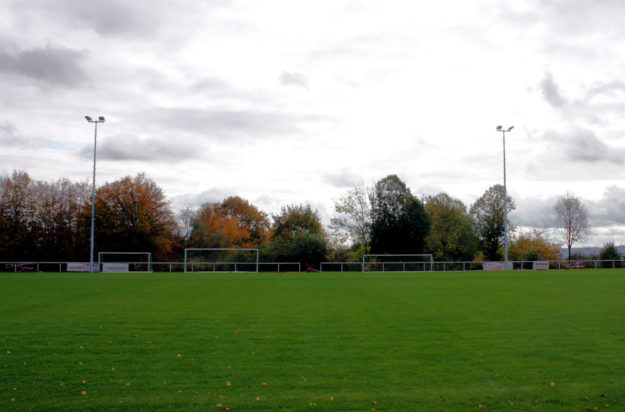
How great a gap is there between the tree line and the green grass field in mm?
40145

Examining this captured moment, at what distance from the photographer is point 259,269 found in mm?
51031

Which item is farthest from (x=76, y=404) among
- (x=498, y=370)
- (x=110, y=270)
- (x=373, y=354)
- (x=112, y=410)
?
(x=110, y=270)

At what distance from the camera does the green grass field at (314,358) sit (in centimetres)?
622

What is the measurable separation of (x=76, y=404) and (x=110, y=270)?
4397 centimetres

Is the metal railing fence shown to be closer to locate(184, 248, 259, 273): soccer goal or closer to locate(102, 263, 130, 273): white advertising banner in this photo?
locate(184, 248, 259, 273): soccer goal

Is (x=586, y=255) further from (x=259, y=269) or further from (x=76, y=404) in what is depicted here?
(x=76, y=404)

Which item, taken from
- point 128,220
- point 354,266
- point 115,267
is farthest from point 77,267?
point 354,266

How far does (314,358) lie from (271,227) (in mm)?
71875

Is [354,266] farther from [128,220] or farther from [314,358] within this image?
[314,358]

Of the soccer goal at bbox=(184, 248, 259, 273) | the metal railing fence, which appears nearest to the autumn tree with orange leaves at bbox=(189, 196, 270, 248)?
the soccer goal at bbox=(184, 248, 259, 273)

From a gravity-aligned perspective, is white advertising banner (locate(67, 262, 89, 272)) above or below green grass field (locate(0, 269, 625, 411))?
below

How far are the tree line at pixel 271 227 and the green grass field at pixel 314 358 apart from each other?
40145mm

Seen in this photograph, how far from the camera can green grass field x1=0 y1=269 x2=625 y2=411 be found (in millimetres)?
6223

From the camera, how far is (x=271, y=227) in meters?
79.8
